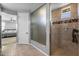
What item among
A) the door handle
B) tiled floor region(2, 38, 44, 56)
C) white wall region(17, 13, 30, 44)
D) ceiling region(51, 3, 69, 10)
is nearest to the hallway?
tiled floor region(2, 38, 44, 56)

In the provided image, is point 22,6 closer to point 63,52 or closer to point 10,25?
point 10,25

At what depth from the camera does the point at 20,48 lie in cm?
231

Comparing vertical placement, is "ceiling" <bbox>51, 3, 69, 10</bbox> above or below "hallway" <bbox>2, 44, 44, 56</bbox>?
above

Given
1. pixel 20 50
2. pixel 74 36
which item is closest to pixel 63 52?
pixel 74 36

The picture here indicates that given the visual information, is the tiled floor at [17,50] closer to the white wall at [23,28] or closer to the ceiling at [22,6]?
the white wall at [23,28]

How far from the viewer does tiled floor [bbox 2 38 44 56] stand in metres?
2.23

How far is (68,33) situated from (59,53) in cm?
45

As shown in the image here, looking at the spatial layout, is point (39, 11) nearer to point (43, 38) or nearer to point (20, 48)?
point (43, 38)

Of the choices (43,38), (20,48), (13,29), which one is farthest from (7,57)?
(43,38)

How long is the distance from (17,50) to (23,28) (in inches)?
18.9

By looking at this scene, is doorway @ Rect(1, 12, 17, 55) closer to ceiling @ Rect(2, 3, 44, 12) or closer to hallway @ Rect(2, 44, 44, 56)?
hallway @ Rect(2, 44, 44, 56)

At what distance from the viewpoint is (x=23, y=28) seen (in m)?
2.30

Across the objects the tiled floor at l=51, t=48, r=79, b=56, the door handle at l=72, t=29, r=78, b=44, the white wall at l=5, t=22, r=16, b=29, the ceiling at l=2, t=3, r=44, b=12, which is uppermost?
Answer: the ceiling at l=2, t=3, r=44, b=12

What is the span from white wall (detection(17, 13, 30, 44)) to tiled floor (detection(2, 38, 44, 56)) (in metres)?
0.11
